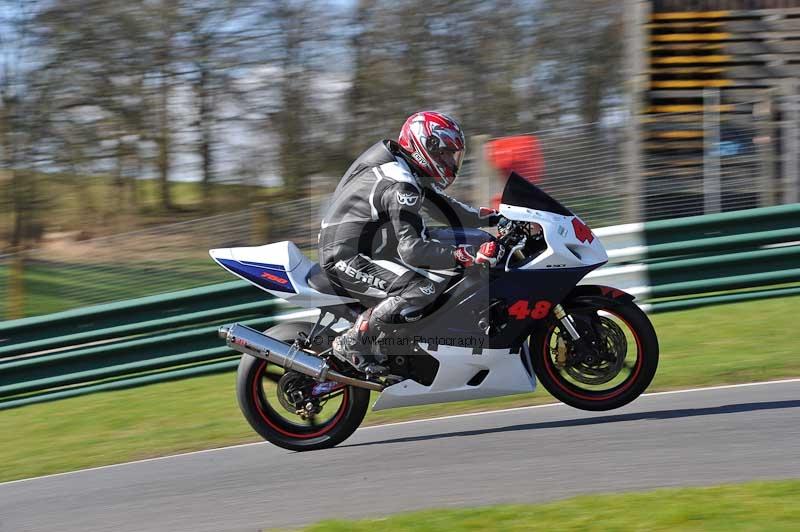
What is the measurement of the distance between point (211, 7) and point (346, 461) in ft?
46.1

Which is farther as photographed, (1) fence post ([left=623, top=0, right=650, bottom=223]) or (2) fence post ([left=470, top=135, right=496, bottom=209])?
(1) fence post ([left=623, top=0, right=650, bottom=223])

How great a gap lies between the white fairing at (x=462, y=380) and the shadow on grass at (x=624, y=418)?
0.37 m

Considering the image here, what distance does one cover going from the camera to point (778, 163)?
10555 millimetres

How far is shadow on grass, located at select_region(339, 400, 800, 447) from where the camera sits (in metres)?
5.94

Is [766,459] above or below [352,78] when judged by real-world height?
below

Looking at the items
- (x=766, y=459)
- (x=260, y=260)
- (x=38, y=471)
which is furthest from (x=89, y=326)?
(x=766, y=459)

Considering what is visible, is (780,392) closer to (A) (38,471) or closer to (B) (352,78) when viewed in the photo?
(A) (38,471)

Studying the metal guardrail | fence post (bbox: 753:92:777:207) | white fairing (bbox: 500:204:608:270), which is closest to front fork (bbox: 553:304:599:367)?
white fairing (bbox: 500:204:608:270)

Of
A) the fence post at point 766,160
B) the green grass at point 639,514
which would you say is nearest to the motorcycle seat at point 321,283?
the green grass at point 639,514

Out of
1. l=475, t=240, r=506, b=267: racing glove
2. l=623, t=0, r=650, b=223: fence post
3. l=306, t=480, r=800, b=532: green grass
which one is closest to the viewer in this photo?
l=306, t=480, r=800, b=532: green grass

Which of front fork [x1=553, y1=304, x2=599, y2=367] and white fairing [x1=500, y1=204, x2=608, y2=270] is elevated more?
white fairing [x1=500, y1=204, x2=608, y2=270]

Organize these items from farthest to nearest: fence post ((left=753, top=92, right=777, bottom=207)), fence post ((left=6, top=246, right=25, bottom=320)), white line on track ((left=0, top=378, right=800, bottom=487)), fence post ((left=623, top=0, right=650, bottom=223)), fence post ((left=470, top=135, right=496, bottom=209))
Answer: fence post ((left=6, top=246, right=25, bottom=320)) → fence post ((left=753, top=92, right=777, bottom=207)) → fence post ((left=623, top=0, right=650, bottom=223)) → fence post ((left=470, top=135, right=496, bottom=209)) → white line on track ((left=0, top=378, right=800, bottom=487))

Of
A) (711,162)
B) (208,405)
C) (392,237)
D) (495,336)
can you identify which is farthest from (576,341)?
(711,162)

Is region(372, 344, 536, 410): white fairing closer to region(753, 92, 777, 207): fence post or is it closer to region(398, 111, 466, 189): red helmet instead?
region(398, 111, 466, 189): red helmet
